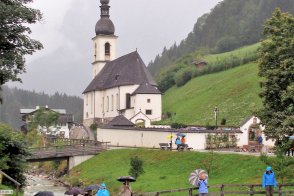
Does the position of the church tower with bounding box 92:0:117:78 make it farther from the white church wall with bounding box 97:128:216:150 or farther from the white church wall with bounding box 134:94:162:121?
the white church wall with bounding box 97:128:216:150

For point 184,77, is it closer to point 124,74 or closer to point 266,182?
point 124,74

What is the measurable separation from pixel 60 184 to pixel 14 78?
3151cm

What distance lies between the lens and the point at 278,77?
3203 centimetres

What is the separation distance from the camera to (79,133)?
313ft

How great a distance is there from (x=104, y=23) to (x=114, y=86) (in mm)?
17149

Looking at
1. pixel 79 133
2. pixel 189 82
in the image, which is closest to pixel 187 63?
pixel 189 82

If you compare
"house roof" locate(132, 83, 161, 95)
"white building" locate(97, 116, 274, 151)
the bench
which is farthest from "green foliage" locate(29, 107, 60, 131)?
the bench

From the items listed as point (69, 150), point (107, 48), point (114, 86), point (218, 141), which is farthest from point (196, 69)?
point (218, 141)

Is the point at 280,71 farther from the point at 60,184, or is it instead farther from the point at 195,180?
the point at 60,184

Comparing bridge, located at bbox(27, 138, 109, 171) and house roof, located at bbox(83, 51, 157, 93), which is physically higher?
house roof, located at bbox(83, 51, 157, 93)

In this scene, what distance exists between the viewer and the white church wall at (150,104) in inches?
3516

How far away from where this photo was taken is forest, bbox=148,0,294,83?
162 metres

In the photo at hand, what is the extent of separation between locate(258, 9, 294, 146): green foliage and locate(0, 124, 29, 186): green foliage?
12.1 m

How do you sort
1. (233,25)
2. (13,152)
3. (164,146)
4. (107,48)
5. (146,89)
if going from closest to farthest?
(13,152)
(164,146)
(146,89)
(107,48)
(233,25)
